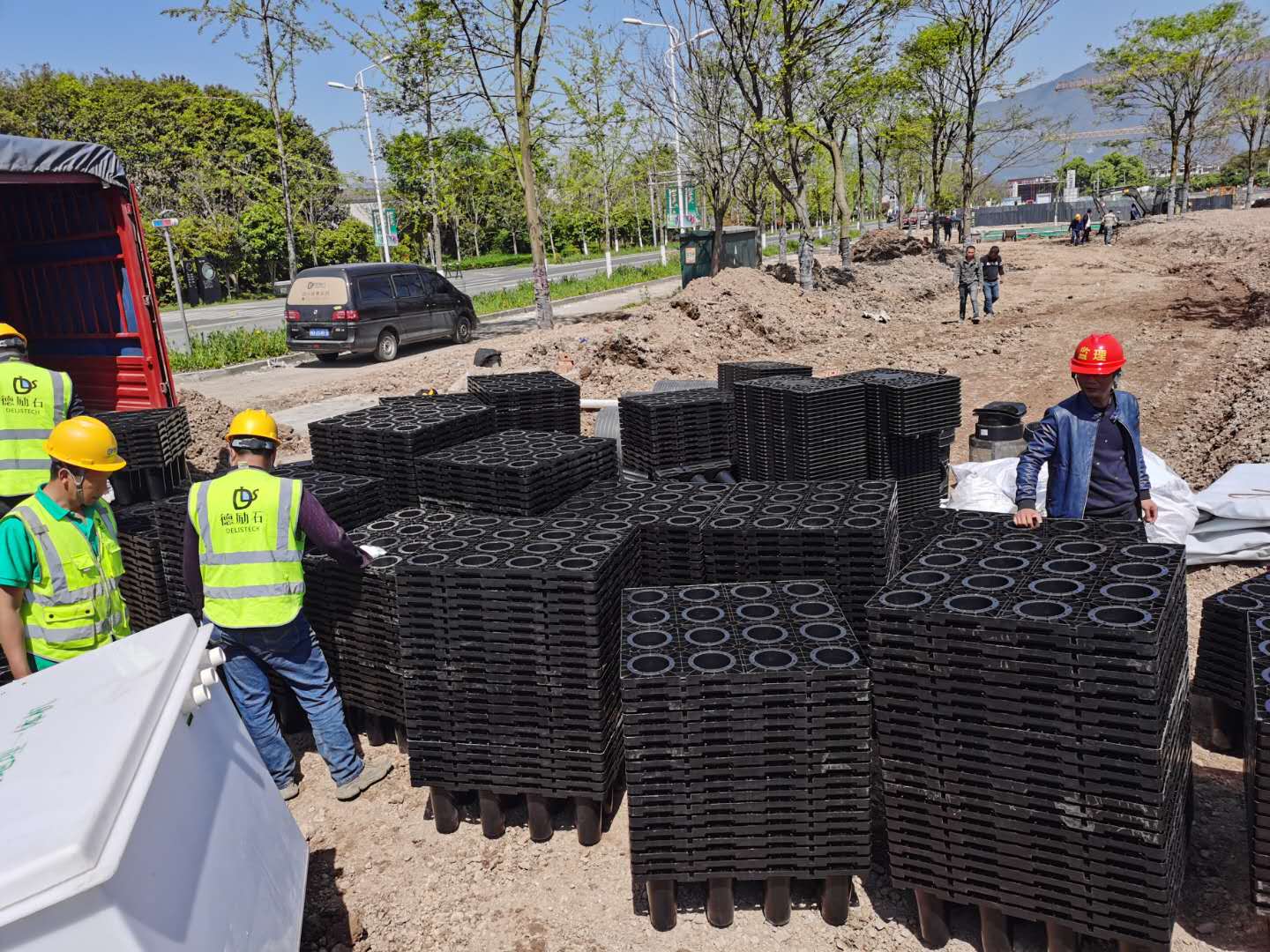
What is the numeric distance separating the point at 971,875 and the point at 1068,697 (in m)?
0.81

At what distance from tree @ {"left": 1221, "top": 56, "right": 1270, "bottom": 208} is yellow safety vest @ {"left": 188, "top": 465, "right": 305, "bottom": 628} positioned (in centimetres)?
5962

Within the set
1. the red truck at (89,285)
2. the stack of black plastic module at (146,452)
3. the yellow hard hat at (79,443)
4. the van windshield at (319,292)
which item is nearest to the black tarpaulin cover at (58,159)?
the red truck at (89,285)

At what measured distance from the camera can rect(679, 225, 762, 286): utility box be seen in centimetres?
2625

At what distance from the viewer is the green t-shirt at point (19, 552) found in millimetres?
3879

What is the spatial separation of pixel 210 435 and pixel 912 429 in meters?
9.01

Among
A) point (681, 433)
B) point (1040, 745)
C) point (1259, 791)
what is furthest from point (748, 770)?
point (681, 433)

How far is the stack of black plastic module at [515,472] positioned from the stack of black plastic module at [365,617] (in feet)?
1.59

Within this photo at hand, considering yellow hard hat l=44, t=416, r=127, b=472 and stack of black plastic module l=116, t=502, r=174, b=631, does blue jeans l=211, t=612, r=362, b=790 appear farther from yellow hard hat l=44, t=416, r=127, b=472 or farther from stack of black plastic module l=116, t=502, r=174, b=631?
stack of black plastic module l=116, t=502, r=174, b=631

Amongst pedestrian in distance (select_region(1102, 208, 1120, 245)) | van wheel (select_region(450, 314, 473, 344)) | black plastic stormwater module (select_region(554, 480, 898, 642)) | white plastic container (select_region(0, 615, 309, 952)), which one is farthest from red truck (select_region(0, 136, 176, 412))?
pedestrian in distance (select_region(1102, 208, 1120, 245))

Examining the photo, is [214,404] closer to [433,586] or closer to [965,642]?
[433,586]

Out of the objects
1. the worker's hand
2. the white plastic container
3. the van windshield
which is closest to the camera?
the white plastic container

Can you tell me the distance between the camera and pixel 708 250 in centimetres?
2627

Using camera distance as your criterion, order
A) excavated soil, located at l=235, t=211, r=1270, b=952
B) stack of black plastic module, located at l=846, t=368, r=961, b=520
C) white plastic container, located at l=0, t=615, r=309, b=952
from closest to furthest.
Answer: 1. white plastic container, located at l=0, t=615, r=309, b=952
2. excavated soil, located at l=235, t=211, r=1270, b=952
3. stack of black plastic module, located at l=846, t=368, r=961, b=520

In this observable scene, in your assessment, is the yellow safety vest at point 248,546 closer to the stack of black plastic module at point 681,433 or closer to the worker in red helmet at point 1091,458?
the stack of black plastic module at point 681,433
